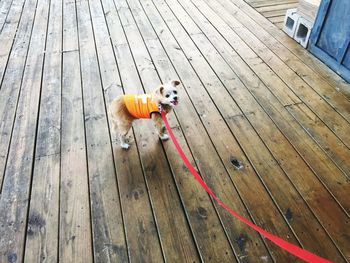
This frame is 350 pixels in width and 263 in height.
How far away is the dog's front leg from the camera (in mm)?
1730

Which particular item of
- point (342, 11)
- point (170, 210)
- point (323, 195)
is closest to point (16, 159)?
point (170, 210)

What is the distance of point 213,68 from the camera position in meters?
2.62

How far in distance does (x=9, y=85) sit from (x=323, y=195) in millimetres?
2635

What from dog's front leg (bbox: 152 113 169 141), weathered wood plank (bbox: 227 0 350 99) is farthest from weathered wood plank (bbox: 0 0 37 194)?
weathered wood plank (bbox: 227 0 350 99)

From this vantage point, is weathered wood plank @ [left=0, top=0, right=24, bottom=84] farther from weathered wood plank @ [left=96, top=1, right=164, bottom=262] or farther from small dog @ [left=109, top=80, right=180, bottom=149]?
small dog @ [left=109, top=80, right=180, bottom=149]

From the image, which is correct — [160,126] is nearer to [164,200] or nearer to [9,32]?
[164,200]

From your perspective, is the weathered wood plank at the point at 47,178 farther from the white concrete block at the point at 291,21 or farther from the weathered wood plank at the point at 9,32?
the white concrete block at the point at 291,21

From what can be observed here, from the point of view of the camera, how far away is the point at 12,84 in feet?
8.04

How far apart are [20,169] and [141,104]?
90 cm

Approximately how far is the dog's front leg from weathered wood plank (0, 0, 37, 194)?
103 cm

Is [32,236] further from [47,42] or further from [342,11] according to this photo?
[342,11]

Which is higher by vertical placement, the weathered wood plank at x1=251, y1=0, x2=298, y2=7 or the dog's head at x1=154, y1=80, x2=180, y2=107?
the dog's head at x1=154, y1=80, x2=180, y2=107

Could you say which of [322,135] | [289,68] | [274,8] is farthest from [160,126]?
[274,8]

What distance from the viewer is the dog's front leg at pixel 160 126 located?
1730 mm
